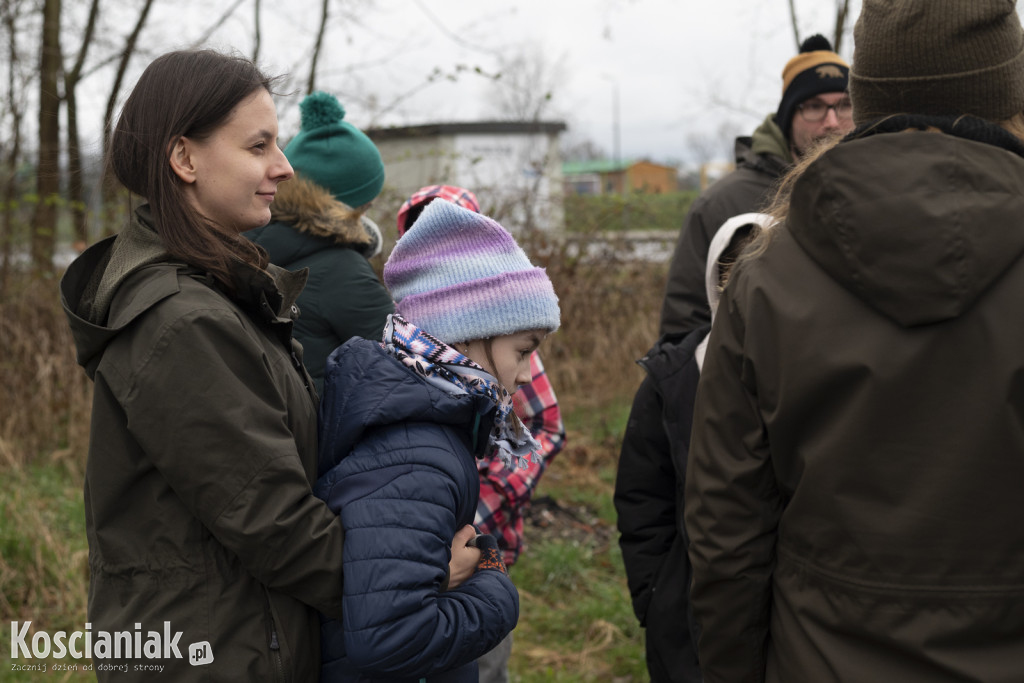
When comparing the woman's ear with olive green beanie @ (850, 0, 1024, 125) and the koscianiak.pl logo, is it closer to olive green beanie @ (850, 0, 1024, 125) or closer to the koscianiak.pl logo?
the koscianiak.pl logo

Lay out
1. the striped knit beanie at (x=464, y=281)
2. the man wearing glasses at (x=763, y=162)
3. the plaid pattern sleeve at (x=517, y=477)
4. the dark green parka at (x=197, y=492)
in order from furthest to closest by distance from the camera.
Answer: the man wearing glasses at (x=763, y=162), the plaid pattern sleeve at (x=517, y=477), the striped knit beanie at (x=464, y=281), the dark green parka at (x=197, y=492)

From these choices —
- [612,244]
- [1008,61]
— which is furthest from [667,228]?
[1008,61]

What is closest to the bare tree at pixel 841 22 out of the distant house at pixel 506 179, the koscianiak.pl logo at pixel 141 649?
the distant house at pixel 506 179

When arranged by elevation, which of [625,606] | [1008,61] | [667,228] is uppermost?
[1008,61]

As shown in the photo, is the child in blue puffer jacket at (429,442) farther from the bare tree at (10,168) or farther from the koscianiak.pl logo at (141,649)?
the bare tree at (10,168)

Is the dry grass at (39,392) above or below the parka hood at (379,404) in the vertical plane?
below

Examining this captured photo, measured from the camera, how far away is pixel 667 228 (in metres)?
9.66

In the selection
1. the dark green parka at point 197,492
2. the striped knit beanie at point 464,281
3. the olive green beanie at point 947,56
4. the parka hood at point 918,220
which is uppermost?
the olive green beanie at point 947,56

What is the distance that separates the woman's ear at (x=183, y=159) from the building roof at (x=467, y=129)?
6.67 metres

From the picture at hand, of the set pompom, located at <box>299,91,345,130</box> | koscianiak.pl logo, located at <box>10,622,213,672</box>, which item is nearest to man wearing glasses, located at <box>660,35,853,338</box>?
pompom, located at <box>299,91,345,130</box>

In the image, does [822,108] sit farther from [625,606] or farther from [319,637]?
[319,637]

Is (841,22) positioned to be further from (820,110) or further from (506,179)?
(820,110)

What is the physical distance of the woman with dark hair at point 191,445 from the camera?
154 centimetres

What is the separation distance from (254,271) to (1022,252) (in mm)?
1347
